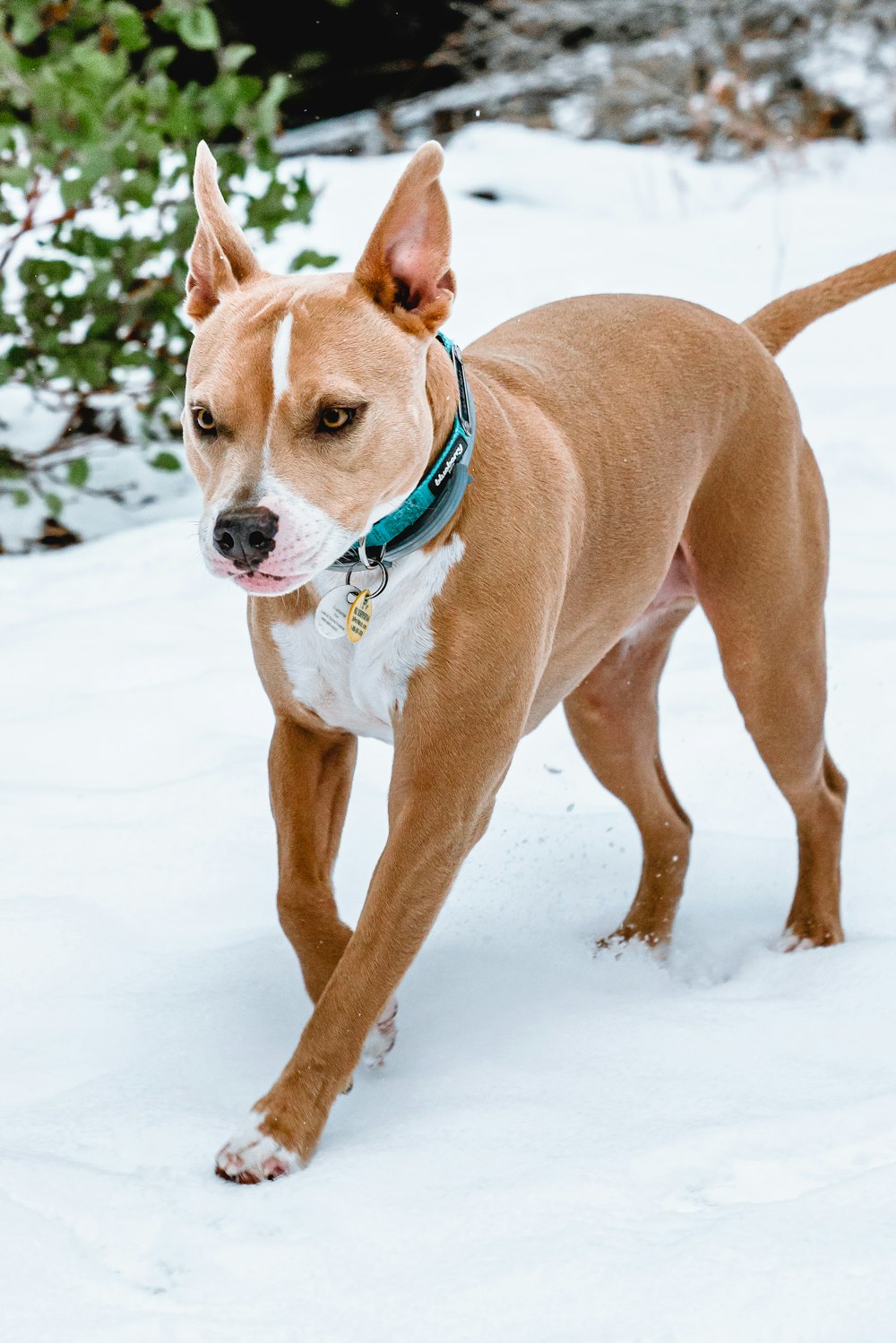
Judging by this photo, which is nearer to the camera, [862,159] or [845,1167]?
[845,1167]

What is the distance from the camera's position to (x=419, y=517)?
2.66m

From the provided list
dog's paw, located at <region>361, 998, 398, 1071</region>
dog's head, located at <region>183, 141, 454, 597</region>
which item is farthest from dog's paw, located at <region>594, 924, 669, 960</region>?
dog's head, located at <region>183, 141, 454, 597</region>

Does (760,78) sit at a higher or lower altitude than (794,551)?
lower

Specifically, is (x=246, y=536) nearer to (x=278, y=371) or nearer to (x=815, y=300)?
(x=278, y=371)

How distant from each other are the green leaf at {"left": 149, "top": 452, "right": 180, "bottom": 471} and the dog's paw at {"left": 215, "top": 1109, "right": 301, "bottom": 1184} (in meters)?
3.55

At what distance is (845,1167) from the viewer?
2467mm

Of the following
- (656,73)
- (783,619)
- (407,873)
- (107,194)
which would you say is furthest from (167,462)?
(656,73)

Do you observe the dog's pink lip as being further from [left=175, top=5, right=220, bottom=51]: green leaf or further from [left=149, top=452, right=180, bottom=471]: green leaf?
[left=149, top=452, right=180, bottom=471]: green leaf

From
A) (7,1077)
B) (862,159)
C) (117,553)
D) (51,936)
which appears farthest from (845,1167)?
(862,159)

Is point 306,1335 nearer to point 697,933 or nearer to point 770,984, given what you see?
point 770,984

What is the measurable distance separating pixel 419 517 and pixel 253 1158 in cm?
103

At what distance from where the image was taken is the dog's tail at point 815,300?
3.69 m

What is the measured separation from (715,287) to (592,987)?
4.88 meters

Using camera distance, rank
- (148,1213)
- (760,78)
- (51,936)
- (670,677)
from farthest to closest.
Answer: (760,78)
(670,677)
(51,936)
(148,1213)
